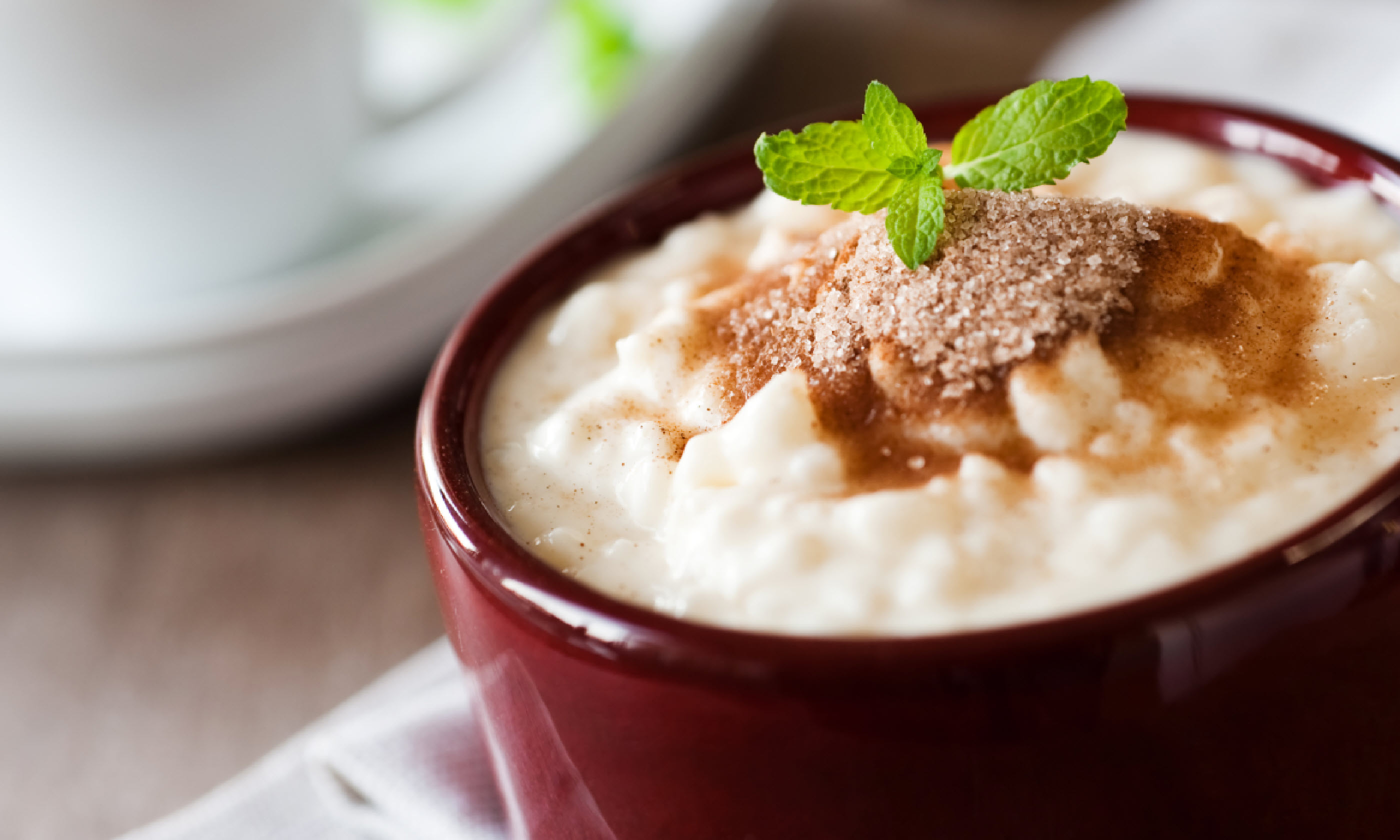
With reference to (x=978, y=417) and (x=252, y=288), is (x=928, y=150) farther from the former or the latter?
(x=252, y=288)

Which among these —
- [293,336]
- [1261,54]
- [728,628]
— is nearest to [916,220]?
[728,628]

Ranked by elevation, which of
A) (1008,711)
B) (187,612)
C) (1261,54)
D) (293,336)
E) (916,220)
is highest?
(916,220)

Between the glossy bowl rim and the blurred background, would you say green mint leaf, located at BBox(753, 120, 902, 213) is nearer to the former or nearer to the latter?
the glossy bowl rim

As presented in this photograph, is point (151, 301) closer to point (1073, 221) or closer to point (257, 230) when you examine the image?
point (257, 230)

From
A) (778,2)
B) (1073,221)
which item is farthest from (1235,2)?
(1073,221)

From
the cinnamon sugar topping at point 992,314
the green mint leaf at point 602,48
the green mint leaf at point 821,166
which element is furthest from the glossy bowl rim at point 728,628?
the green mint leaf at point 602,48

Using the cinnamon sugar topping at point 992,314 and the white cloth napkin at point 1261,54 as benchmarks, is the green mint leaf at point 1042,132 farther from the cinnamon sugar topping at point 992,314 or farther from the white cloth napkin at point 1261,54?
the white cloth napkin at point 1261,54
